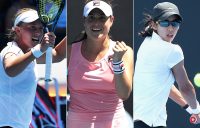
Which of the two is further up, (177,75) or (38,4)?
(38,4)

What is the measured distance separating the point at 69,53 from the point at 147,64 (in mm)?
668

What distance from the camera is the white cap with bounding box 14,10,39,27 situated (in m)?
2.60

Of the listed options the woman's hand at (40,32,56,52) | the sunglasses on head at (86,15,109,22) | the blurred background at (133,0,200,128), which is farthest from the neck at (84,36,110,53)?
the blurred background at (133,0,200,128)

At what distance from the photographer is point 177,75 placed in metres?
2.86

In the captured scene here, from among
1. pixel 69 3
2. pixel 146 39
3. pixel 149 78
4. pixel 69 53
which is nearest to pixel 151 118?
pixel 149 78

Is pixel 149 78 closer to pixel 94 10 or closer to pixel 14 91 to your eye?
pixel 94 10

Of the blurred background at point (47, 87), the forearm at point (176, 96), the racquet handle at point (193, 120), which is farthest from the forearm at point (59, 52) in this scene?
the racquet handle at point (193, 120)

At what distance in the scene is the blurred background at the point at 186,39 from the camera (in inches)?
122

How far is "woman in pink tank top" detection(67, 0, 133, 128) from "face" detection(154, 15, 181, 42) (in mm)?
586

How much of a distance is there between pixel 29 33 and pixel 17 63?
31 centimetres

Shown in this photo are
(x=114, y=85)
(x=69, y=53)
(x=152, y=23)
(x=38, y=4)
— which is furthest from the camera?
(x=152, y=23)

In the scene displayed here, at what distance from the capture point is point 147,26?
307cm

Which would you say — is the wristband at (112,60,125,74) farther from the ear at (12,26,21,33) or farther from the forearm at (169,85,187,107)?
the forearm at (169,85,187,107)

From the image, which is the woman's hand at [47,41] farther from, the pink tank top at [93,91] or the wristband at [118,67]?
the wristband at [118,67]
